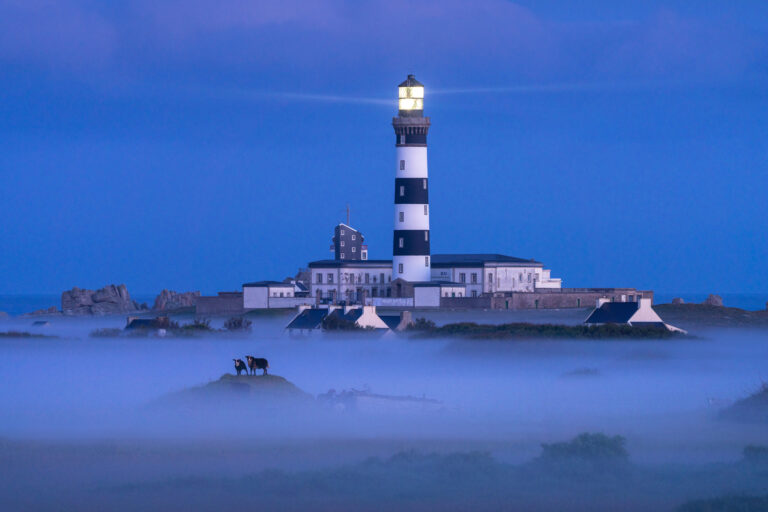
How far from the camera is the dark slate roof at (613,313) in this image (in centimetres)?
4875

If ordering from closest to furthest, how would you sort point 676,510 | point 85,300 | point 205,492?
point 676,510, point 205,492, point 85,300

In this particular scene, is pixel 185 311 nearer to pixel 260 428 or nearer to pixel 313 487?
pixel 260 428

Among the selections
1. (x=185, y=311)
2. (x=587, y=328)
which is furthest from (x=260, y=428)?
(x=185, y=311)

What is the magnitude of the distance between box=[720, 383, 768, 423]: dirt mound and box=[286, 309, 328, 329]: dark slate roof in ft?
82.9

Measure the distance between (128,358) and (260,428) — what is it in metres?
20.8

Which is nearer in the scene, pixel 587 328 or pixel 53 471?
pixel 53 471

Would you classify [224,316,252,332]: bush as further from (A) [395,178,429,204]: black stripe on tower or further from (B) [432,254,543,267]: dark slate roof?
(B) [432,254,543,267]: dark slate roof

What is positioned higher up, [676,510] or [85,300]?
[85,300]

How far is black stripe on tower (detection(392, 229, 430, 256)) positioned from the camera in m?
69.1

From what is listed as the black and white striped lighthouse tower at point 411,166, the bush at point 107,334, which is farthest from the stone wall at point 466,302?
the bush at point 107,334

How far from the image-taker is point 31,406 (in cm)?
3278

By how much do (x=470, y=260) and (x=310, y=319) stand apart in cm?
2569

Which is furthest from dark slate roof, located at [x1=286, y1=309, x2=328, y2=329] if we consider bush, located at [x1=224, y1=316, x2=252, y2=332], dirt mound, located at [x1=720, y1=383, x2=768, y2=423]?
dirt mound, located at [x1=720, y1=383, x2=768, y2=423]

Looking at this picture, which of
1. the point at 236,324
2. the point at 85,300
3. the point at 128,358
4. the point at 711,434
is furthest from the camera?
the point at 85,300
